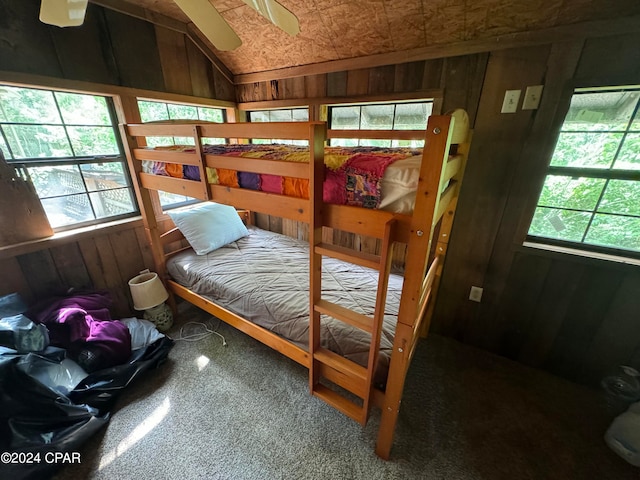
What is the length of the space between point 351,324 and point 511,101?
5.39 ft

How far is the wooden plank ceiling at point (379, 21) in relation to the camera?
51.2 inches

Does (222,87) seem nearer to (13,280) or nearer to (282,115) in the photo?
(282,115)

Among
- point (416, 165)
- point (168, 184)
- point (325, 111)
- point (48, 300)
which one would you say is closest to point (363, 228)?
point (416, 165)

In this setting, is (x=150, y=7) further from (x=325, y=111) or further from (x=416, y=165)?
(x=416, y=165)

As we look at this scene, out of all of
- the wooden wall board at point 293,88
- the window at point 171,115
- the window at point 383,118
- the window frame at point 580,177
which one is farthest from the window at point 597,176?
the window at point 171,115

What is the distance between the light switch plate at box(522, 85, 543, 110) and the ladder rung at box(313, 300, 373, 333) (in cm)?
158

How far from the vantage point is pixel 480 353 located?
77.3 inches

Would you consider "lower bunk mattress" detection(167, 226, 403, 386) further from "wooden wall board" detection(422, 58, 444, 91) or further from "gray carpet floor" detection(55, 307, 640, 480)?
"wooden wall board" detection(422, 58, 444, 91)

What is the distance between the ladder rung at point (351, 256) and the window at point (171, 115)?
1.71 m

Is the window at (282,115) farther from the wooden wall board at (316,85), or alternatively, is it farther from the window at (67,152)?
the window at (67,152)

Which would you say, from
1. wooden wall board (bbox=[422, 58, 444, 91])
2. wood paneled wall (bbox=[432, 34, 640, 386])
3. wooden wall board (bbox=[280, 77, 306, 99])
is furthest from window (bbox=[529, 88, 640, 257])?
wooden wall board (bbox=[280, 77, 306, 99])

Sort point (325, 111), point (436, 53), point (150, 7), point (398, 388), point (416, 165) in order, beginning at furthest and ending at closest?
point (325, 111) → point (150, 7) → point (436, 53) → point (398, 388) → point (416, 165)

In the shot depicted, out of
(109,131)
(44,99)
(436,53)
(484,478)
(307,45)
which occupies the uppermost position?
(307,45)

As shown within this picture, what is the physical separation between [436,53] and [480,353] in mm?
2201
